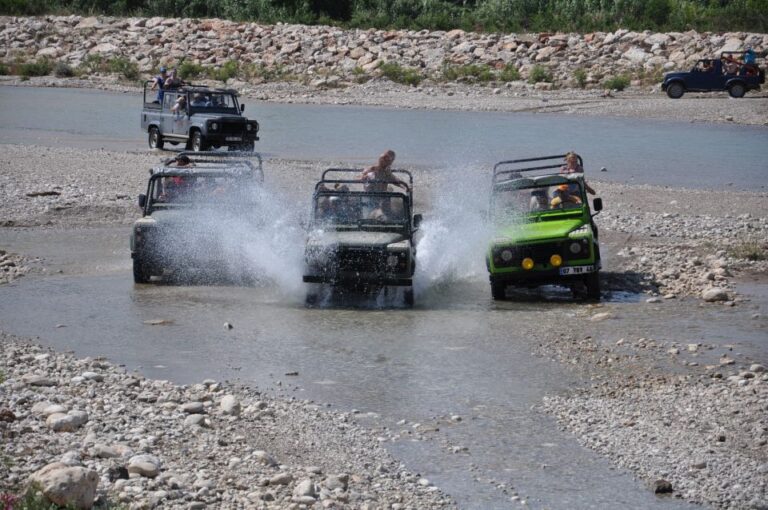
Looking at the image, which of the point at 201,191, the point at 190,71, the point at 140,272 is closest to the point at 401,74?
the point at 190,71

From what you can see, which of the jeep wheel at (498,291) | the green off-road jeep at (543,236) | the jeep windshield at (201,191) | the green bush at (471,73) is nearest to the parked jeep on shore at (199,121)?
the jeep windshield at (201,191)

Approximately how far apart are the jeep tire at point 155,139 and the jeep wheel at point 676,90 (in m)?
22.5

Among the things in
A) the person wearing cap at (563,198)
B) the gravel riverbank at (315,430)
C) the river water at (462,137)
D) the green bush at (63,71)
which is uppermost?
the person wearing cap at (563,198)

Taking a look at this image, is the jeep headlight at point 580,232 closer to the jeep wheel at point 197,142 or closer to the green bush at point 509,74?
the jeep wheel at point 197,142

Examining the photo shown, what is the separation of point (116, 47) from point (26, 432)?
193 ft

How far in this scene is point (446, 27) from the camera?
62.8m

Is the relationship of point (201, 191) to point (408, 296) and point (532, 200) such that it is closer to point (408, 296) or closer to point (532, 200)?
point (408, 296)

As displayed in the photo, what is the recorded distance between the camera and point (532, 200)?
15883 millimetres

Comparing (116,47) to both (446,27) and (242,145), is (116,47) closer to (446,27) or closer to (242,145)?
(446,27)

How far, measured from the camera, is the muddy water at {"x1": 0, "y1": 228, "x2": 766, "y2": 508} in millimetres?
8945

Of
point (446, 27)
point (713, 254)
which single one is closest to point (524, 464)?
point (713, 254)

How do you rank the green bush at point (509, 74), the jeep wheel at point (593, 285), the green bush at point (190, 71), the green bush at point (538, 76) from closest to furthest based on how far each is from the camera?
the jeep wheel at point (593, 285) < the green bush at point (538, 76) < the green bush at point (509, 74) < the green bush at point (190, 71)

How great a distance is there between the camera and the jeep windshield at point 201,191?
53.5 feet

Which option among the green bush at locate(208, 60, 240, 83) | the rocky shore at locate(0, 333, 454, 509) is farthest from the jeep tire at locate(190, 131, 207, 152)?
the green bush at locate(208, 60, 240, 83)
